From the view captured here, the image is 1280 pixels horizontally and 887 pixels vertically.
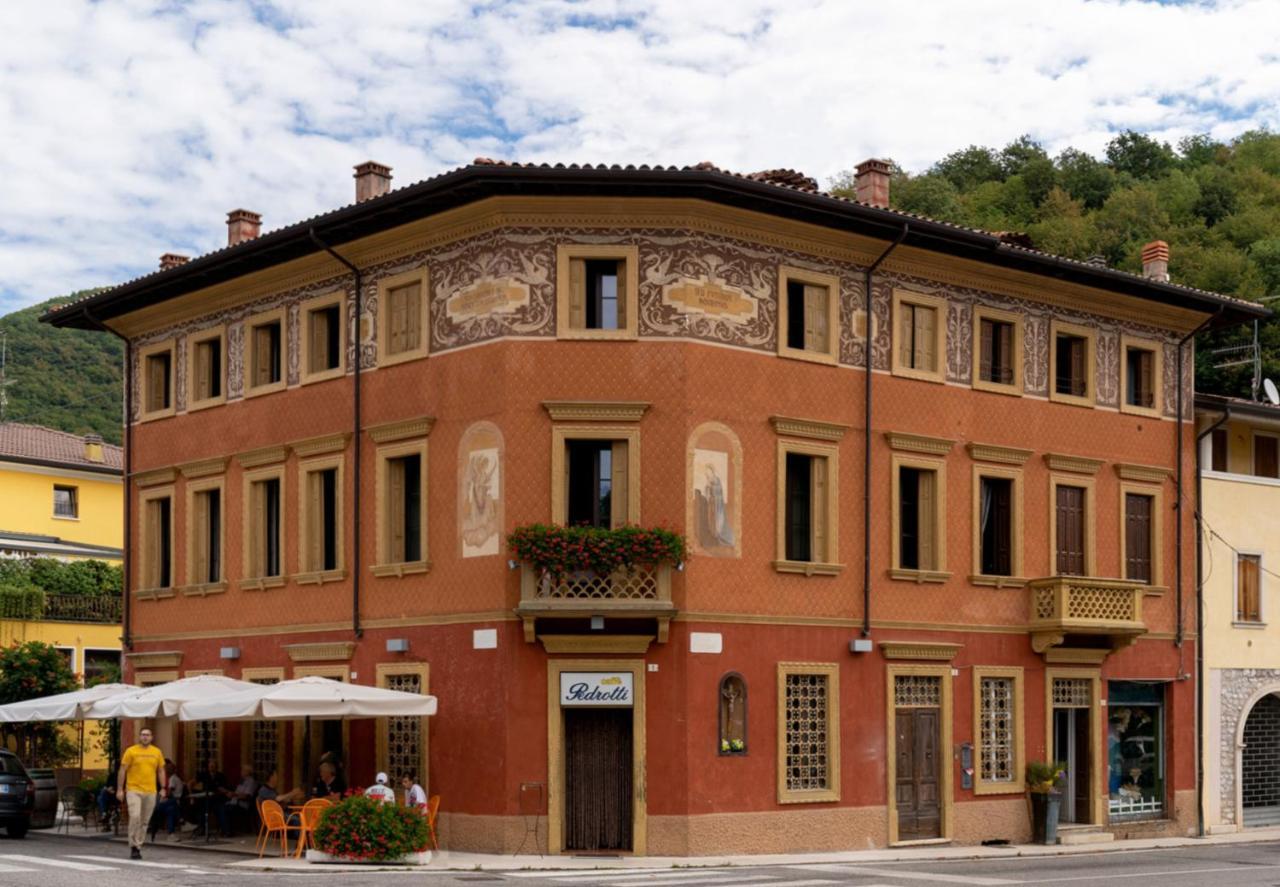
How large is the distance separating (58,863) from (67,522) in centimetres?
3441

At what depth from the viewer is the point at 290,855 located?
86.3 feet

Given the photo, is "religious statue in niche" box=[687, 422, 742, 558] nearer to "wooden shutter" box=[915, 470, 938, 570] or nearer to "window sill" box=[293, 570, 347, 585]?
"wooden shutter" box=[915, 470, 938, 570]

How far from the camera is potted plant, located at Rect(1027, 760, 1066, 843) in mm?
31016

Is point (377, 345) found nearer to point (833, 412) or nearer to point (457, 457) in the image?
point (457, 457)

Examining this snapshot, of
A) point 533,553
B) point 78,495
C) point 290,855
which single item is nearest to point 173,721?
point 290,855

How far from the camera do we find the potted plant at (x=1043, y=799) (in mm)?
31016

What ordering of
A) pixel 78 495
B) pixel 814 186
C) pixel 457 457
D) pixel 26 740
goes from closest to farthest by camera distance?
pixel 457 457 < pixel 814 186 < pixel 26 740 < pixel 78 495

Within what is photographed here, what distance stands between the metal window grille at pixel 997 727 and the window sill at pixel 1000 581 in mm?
1676

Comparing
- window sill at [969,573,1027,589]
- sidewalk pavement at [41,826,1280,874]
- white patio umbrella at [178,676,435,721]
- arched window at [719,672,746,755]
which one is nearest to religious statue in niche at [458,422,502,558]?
white patio umbrella at [178,676,435,721]

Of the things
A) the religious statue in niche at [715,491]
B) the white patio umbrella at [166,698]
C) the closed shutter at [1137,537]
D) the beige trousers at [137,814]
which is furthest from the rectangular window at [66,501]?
the closed shutter at [1137,537]

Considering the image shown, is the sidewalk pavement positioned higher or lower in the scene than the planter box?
lower

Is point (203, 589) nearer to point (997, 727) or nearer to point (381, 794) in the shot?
point (381, 794)

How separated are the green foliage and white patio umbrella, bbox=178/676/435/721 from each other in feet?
147

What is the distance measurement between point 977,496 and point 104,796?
1653 centimetres
